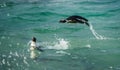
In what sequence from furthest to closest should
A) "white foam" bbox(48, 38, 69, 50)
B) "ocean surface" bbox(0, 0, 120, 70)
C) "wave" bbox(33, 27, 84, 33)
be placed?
"wave" bbox(33, 27, 84, 33) → "white foam" bbox(48, 38, 69, 50) → "ocean surface" bbox(0, 0, 120, 70)

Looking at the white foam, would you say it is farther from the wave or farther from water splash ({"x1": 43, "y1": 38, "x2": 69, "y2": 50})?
the wave

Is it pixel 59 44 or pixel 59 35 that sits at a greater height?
pixel 59 44

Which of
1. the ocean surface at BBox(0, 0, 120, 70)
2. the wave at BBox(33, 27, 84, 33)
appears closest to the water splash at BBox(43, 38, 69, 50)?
the ocean surface at BBox(0, 0, 120, 70)

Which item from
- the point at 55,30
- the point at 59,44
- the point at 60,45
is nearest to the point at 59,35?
the point at 55,30

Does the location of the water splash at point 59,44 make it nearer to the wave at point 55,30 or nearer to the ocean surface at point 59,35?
the ocean surface at point 59,35

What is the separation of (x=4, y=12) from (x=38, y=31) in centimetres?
716

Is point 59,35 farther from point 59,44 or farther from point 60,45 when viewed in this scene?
point 60,45

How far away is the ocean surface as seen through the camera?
53.8ft

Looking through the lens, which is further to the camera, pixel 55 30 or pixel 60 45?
pixel 55 30

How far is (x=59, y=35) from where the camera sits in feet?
79.1

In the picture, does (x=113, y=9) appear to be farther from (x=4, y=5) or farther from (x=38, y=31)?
(x=4, y=5)

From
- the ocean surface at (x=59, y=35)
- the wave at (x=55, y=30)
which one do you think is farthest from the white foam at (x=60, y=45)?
the wave at (x=55, y=30)

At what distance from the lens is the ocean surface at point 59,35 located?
16406 mm

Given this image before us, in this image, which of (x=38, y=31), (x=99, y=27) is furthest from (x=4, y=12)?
(x=99, y=27)
